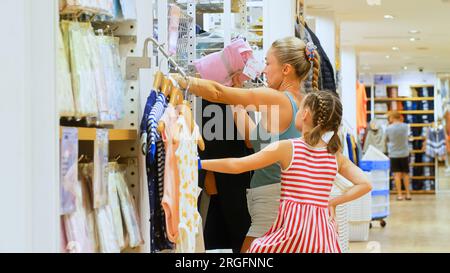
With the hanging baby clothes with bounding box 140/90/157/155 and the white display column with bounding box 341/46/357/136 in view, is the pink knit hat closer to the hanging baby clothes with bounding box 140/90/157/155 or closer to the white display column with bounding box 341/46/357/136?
the hanging baby clothes with bounding box 140/90/157/155

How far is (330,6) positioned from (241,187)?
561 centimetres

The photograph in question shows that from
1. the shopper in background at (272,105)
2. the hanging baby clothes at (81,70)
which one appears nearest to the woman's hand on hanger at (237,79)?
the shopper in background at (272,105)

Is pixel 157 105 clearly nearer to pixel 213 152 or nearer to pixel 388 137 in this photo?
pixel 213 152

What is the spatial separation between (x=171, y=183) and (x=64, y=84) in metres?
0.53

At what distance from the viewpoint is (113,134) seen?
2305 mm

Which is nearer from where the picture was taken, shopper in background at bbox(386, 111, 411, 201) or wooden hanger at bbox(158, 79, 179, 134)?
wooden hanger at bbox(158, 79, 179, 134)

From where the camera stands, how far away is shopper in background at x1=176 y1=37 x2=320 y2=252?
10.3ft

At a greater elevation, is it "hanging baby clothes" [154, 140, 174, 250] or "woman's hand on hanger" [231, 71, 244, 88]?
"woman's hand on hanger" [231, 71, 244, 88]

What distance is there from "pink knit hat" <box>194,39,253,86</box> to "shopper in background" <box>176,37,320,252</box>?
0.23 m

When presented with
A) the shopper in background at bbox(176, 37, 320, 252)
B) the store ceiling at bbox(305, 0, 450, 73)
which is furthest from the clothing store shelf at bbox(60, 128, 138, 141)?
the store ceiling at bbox(305, 0, 450, 73)

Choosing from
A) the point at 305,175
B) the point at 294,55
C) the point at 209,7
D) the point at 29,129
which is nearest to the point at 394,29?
the point at 209,7

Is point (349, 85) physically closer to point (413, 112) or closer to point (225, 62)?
point (413, 112)

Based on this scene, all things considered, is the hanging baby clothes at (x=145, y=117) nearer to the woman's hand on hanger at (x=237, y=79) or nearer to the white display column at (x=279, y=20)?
the woman's hand on hanger at (x=237, y=79)

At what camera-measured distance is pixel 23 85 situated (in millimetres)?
1738
